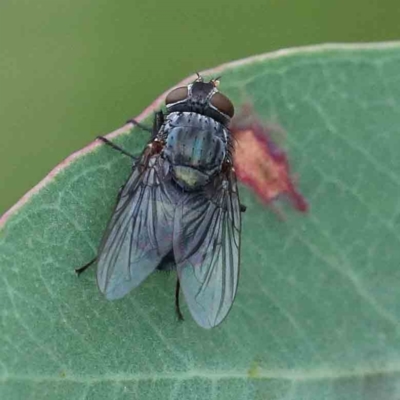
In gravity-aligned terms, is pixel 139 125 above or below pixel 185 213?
above

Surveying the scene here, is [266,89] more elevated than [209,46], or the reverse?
[266,89]

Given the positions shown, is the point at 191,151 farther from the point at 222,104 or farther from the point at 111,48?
the point at 111,48

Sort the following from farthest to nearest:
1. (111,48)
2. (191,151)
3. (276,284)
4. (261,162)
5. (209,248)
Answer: (111,48) < (191,151) < (209,248) < (261,162) < (276,284)

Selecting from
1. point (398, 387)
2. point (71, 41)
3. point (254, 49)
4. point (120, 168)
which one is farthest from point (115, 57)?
point (398, 387)

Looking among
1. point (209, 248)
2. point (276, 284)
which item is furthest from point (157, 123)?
point (276, 284)

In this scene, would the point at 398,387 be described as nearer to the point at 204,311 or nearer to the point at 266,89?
the point at 204,311

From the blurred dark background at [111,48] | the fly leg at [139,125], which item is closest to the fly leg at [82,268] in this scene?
the fly leg at [139,125]

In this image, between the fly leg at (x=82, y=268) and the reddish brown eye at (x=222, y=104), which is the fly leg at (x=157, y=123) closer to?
the reddish brown eye at (x=222, y=104)

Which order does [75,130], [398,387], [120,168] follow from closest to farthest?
[398,387]
[120,168]
[75,130]
